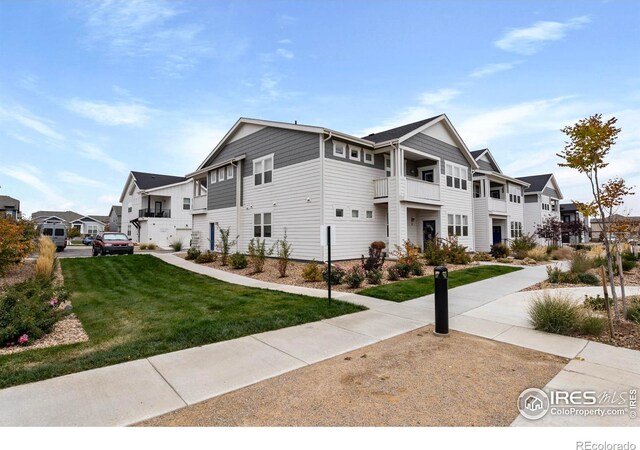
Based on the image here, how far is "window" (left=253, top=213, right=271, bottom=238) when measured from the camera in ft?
60.8

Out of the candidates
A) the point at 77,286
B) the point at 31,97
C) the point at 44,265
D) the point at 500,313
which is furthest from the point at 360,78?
the point at 44,265

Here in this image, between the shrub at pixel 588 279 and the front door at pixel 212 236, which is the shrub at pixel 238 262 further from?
the shrub at pixel 588 279

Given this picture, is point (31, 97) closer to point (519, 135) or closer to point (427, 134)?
point (427, 134)

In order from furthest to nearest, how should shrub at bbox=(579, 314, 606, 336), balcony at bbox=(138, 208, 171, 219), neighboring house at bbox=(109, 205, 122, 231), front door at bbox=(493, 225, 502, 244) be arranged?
neighboring house at bbox=(109, 205, 122, 231)
balcony at bbox=(138, 208, 171, 219)
front door at bbox=(493, 225, 502, 244)
shrub at bbox=(579, 314, 606, 336)

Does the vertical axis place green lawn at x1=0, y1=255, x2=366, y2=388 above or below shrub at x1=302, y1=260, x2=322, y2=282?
below

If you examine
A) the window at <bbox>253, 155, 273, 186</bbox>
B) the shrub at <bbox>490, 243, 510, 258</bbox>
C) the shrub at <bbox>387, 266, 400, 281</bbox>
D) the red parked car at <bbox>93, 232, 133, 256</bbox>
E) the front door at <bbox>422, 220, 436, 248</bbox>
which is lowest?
the shrub at <bbox>387, 266, 400, 281</bbox>

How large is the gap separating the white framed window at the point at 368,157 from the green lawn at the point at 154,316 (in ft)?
34.7

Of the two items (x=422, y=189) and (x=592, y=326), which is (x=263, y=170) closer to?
(x=422, y=189)

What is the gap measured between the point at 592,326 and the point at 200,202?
24.6m

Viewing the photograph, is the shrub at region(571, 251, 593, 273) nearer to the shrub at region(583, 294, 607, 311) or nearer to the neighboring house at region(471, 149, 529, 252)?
the shrub at region(583, 294, 607, 311)

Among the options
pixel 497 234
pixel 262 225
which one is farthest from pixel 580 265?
pixel 497 234

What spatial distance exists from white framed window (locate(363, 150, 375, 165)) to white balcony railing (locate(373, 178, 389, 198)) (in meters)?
1.17

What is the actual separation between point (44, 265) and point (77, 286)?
225 cm

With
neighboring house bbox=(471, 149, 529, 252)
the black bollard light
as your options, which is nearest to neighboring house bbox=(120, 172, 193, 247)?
neighboring house bbox=(471, 149, 529, 252)
